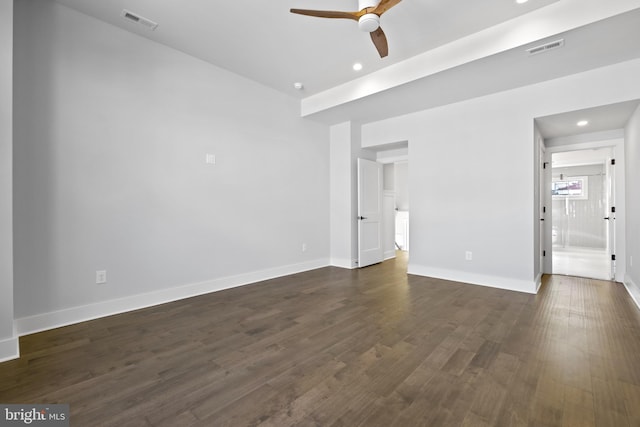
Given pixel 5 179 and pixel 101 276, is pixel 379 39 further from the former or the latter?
pixel 101 276

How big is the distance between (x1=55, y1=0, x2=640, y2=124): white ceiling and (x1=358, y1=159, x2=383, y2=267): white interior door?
5.11 ft

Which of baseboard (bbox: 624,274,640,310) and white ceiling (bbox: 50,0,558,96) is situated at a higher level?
white ceiling (bbox: 50,0,558,96)

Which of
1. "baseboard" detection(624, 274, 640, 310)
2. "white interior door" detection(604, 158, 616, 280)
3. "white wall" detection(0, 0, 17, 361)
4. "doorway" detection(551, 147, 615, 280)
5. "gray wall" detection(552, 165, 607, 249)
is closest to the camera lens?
"white wall" detection(0, 0, 17, 361)

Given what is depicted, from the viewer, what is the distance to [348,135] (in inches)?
209

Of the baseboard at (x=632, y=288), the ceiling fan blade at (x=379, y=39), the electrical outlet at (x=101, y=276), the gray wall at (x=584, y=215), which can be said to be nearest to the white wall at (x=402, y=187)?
the gray wall at (x=584, y=215)

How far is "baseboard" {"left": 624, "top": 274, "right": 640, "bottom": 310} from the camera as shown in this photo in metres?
3.29

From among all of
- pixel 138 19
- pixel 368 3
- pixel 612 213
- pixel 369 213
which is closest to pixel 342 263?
pixel 369 213

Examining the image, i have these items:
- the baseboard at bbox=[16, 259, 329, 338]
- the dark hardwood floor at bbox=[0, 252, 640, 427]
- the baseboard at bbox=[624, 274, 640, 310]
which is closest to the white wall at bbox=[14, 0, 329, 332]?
the baseboard at bbox=[16, 259, 329, 338]

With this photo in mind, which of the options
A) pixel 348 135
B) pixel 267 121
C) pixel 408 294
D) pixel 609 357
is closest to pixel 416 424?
pixel 609 357

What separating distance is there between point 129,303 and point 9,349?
102cm

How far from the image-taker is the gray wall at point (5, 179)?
6.73 ft

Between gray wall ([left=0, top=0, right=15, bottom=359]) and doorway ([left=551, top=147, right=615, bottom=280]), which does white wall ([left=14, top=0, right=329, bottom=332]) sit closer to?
gray wall ([left=0, top=0, right=15, bottom=359])

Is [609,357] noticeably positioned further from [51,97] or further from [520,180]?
[51,97]

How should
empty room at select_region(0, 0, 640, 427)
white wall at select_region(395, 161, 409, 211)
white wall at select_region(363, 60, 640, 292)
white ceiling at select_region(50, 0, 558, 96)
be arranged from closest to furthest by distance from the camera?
1. empty room at select_region(0, 0, 640, 427)
2. white ceiling at select_region(50, 0, 558, 96)
3. white wall at select_region(363, 60, 640, 292)
4. white wall at select_region(395, 161, 409, 211)
